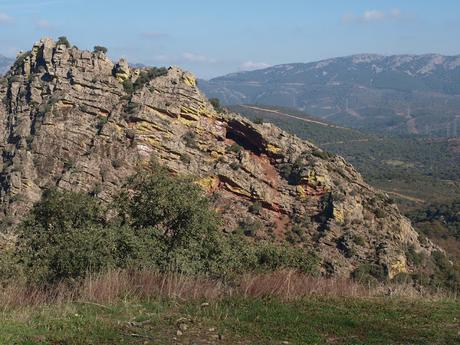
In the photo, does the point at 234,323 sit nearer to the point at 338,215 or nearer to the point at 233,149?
the point at 338,215

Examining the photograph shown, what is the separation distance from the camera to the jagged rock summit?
45.6 metres

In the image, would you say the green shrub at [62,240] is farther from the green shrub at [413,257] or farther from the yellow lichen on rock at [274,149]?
the yellow lichen on rock at [274,149]

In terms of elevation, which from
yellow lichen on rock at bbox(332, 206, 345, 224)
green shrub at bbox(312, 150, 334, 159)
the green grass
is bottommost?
yellow lichen on rock at bbox(332, 206, 345, 224)

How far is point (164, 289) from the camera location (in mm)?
11688

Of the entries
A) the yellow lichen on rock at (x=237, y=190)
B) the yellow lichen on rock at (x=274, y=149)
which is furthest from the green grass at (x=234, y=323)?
the yellow lichen on rock at (x=274, y=149)

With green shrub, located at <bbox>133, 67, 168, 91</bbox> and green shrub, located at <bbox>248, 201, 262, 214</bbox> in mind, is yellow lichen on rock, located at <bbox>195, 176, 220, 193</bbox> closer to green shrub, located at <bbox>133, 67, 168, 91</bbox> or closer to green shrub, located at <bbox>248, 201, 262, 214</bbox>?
green shrub, located at <bbox>248, 201, 262, 214</bbox>

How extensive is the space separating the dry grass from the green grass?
0.43m

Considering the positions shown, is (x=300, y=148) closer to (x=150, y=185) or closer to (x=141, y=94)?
(x=141, y=94)

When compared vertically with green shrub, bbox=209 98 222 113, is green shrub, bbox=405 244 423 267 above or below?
below

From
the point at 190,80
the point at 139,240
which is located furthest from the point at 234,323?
the point at 190,80

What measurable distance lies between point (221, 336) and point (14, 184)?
40.0 metres

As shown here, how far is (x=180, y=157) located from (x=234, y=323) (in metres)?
41.0

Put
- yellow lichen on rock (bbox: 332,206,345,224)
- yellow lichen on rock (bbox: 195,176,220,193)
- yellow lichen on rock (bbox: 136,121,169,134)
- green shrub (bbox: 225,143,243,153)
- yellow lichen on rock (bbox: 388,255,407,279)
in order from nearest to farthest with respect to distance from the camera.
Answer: yellow lichen on rock (bbox: 388,255,407,279), yellow lichen on rock (bbox: 332,206,345,224), yellow lichen on rock (bbox: 195,176,220,193), yellow lichen on rock (bbox: 136,121,169,134), green shrub (bbox: 225,143,243,153)

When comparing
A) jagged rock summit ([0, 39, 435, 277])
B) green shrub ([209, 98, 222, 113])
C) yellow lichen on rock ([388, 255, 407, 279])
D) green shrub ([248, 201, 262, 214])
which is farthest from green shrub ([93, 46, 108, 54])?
yellow lichen on rock ([388, 255, 407, 279])
